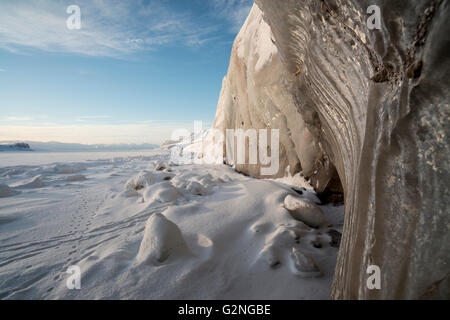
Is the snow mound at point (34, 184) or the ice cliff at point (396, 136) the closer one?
the ice cliff at point (396, 136)

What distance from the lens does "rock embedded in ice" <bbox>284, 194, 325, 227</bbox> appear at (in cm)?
236

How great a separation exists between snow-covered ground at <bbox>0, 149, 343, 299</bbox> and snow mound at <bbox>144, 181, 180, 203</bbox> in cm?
2

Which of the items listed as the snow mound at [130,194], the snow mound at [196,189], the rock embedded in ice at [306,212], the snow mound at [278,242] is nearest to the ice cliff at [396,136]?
the snow mound at [278,242]

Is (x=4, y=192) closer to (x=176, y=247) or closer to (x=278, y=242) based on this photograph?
(x=176, y=247)

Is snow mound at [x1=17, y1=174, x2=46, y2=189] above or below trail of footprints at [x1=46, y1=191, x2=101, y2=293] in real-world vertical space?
above

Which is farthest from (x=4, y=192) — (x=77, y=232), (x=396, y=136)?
(x=396, y=136)

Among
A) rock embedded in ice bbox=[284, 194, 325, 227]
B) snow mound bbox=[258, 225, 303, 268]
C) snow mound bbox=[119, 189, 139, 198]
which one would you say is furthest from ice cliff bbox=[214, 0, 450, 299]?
snow mound bbox=[119, 189, 139, 198]

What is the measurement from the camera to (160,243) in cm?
168

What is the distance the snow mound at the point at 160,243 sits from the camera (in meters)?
1.64

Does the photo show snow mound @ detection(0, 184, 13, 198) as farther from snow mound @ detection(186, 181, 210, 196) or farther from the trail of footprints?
snow mound @ detection(186, 181, 210, 196)

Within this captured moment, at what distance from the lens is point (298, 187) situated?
3.54m

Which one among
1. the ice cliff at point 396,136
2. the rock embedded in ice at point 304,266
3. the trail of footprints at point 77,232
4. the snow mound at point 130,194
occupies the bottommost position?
the trail of footprints at point 77,232

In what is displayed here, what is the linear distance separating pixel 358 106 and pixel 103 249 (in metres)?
2.56

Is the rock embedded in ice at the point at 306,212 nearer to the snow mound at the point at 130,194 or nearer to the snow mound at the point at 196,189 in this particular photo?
the snow mound at the point at 196,189
